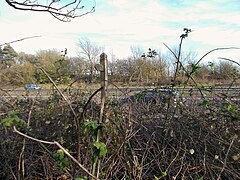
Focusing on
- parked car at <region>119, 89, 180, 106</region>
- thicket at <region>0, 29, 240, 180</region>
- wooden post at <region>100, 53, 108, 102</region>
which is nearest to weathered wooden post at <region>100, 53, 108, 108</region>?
wooden post at <region>100, 53, 108, 102</region>

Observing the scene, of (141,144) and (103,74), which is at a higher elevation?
(103,74)

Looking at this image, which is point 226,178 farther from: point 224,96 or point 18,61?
point 18,61

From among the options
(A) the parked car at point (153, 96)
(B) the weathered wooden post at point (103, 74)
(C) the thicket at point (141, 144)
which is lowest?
(C) the thicket at point (141, 144)

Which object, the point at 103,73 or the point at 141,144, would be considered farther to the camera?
the point at 141,144

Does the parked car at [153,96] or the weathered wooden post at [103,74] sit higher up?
the weathered wooden post at [103,74]

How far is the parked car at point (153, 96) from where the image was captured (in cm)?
303

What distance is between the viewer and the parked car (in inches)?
119

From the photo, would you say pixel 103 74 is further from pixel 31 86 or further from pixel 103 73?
pixel 31 86

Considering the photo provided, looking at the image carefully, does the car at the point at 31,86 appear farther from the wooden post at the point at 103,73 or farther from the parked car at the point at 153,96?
the wooden post at the point at 103,73

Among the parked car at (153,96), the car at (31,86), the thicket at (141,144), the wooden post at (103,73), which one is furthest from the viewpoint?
the car at (31,86)

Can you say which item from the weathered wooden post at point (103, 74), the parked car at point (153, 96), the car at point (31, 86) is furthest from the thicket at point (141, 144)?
the car at point (31, 86)

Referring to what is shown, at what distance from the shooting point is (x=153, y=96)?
3.53 meters

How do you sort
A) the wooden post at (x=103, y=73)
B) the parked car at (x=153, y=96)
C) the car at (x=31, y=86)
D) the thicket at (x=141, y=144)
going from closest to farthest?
the wooden post at (x=103, y=73) → the thicket at (x=141, y=144) → the parked car at (x=153, y=96) → the car at (x=31, y=86)

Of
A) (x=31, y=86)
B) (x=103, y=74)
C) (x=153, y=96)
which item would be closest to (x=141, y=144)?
(x=153, y=96)
